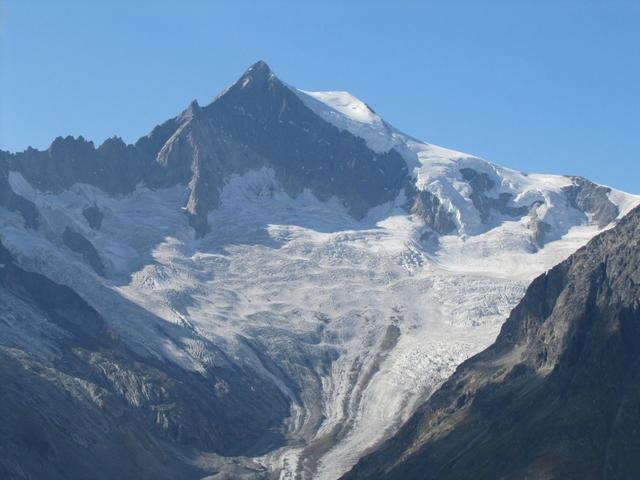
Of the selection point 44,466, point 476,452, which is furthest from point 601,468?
point 44,466

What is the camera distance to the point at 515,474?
602 ft

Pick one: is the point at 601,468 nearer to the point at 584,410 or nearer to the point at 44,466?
the point at 584,410

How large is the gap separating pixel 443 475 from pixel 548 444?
698 inches

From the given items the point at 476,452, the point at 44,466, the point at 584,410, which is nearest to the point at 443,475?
the point at 476,452

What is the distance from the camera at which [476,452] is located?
200 metres

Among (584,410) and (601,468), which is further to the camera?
(584,410)

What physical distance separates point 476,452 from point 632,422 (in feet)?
84.2

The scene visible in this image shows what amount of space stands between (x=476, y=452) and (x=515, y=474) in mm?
16571

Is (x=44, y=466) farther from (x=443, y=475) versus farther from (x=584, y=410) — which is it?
(x=584, y=410)

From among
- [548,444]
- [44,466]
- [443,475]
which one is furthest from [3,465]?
[548,444]

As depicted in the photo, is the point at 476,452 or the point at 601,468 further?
the point at 476,452

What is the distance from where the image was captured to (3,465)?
191 m

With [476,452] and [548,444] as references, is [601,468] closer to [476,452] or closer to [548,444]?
[548,444]

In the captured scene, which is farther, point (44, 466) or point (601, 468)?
point (44, 466)
